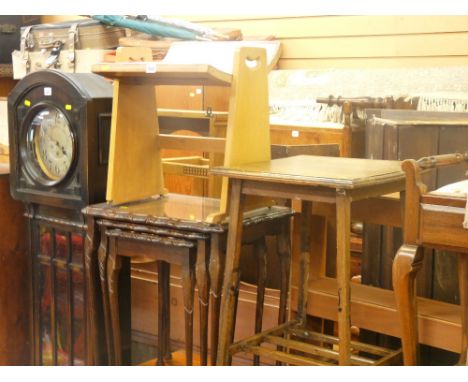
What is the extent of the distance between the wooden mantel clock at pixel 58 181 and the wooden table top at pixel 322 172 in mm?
652

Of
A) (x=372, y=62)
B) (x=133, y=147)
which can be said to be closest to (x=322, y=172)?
(x=133, y=147)

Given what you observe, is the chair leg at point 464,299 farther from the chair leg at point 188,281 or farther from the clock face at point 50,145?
the clock face at point 50,145

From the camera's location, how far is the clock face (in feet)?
8.66

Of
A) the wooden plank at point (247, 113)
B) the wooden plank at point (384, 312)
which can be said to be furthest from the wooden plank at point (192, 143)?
the wooden plank at point (384, 312)

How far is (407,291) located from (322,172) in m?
0.40

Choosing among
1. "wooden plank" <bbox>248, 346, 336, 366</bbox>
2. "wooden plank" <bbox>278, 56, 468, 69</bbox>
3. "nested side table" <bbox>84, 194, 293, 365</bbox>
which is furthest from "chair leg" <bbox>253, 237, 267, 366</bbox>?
"wooden plank" <bbox>278, 56, 468, 69</bbox>

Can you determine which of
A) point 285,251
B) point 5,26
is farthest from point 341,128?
point 5,26

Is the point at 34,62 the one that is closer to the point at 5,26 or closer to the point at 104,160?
the point at 5,26

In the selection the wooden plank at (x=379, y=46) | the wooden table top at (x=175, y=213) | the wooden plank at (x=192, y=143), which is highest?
the wooden plank at (x=379, y=46)

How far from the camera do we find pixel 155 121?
2.61m

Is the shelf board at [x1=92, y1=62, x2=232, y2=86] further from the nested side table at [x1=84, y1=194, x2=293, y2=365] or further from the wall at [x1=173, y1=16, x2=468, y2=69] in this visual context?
the wall at [x1=173, y1=16, x2=468, y2=69]

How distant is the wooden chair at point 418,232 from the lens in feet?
6.03

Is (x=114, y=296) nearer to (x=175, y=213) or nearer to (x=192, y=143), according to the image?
(x=175, y=213)

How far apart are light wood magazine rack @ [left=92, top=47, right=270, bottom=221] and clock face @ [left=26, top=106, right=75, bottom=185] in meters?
0.23
